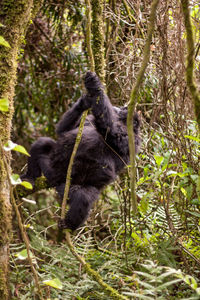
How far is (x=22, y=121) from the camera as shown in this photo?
645 centimetres

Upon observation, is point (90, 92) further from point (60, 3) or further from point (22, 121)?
point (22, 121)

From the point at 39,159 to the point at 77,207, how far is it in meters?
0.82

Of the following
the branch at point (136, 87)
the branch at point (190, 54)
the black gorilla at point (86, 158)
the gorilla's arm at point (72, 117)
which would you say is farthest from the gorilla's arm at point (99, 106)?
the branch at point (190, 54)

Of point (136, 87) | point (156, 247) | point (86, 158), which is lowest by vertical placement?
point (156, 247)

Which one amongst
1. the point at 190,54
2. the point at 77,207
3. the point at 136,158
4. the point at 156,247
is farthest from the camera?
the point at 136,158

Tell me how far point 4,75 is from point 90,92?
1458 millimetres

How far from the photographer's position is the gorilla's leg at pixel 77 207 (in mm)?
3723

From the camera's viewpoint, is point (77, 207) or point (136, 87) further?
point (77, 207)

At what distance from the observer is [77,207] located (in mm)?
3785

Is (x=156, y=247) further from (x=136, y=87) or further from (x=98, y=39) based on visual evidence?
(x=98, y=39)

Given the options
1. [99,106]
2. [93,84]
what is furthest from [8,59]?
[99,106]

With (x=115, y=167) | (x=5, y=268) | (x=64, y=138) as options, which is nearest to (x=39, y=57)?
(x=64, y=138)

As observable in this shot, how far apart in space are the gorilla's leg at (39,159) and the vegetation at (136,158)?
19cm

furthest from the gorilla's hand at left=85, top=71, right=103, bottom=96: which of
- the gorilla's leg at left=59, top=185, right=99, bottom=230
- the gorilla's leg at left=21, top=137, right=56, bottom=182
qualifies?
the gorilla's leg at left=59, top=185, right=99, bottom=230
